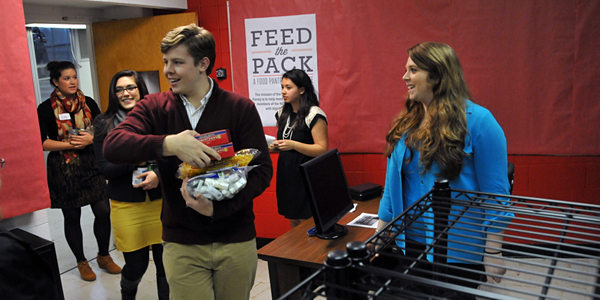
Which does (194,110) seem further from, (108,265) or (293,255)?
(108,265)

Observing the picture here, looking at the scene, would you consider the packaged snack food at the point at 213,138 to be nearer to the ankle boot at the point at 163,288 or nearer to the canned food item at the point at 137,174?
the canned food item at the point at 137,174

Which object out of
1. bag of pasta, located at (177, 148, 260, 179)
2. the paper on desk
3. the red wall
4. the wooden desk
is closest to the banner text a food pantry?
the red wall

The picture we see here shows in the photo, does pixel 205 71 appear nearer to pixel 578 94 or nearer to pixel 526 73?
pixel 526 73

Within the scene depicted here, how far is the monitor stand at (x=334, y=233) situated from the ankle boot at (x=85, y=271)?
2477mm

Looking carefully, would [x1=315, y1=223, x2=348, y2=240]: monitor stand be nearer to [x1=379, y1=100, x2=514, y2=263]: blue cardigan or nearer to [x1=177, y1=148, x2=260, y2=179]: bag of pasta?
[x1=379, y1=100, x2=514, y2=263]: blue cardigan

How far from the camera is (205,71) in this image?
1.97 m

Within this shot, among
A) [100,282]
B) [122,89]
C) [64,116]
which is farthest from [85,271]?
[122,89]

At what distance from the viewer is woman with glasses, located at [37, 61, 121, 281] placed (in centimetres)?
382

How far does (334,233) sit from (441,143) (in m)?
0.94

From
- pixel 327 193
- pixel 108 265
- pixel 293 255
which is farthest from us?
pixel 108 265

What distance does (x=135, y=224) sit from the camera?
292 centimetres

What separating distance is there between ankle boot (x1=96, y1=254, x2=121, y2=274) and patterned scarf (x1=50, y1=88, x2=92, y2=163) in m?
0.96

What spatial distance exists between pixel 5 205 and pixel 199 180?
167cm

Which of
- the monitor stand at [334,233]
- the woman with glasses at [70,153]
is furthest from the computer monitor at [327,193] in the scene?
the woman with glasses at [70,153]
